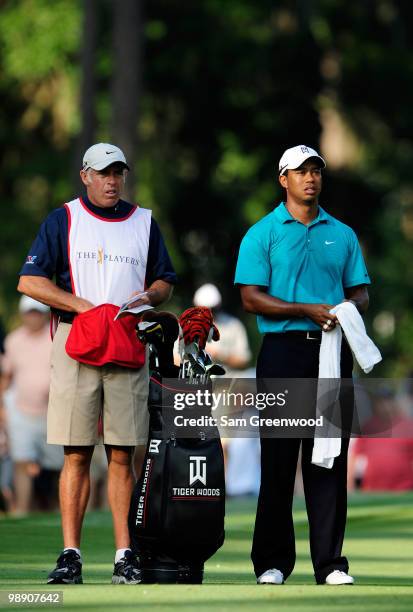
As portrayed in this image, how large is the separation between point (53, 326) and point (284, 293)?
1214mm

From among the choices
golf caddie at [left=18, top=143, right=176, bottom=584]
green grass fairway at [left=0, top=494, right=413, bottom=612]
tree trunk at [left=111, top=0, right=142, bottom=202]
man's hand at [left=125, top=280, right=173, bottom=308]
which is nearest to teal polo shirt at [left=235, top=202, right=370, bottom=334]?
man's hand at [left=125, top=280, right=173, bottom=308]

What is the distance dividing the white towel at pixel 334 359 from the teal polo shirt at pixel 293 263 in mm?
150

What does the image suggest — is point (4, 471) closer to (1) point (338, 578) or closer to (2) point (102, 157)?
(2) point (102, 157)

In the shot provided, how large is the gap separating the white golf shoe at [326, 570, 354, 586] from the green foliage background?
832 inches

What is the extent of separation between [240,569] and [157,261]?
2327mm

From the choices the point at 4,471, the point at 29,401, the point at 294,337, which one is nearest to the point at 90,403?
the point at 294,337

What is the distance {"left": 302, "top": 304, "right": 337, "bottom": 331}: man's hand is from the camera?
8.58m

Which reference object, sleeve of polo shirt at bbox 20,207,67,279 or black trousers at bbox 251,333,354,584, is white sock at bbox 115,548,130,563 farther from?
sleeve of polo shirt at bbox 20,207,67,279

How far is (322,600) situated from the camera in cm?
770

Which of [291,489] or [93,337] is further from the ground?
[93,337]

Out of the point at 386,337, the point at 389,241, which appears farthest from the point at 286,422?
the point at 386,337

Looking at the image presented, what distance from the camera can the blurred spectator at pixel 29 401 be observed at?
1689 centimetres

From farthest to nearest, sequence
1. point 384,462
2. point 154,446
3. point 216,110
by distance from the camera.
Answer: point 216,110, point 384,462, point 154,446

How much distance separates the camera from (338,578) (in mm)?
8555
